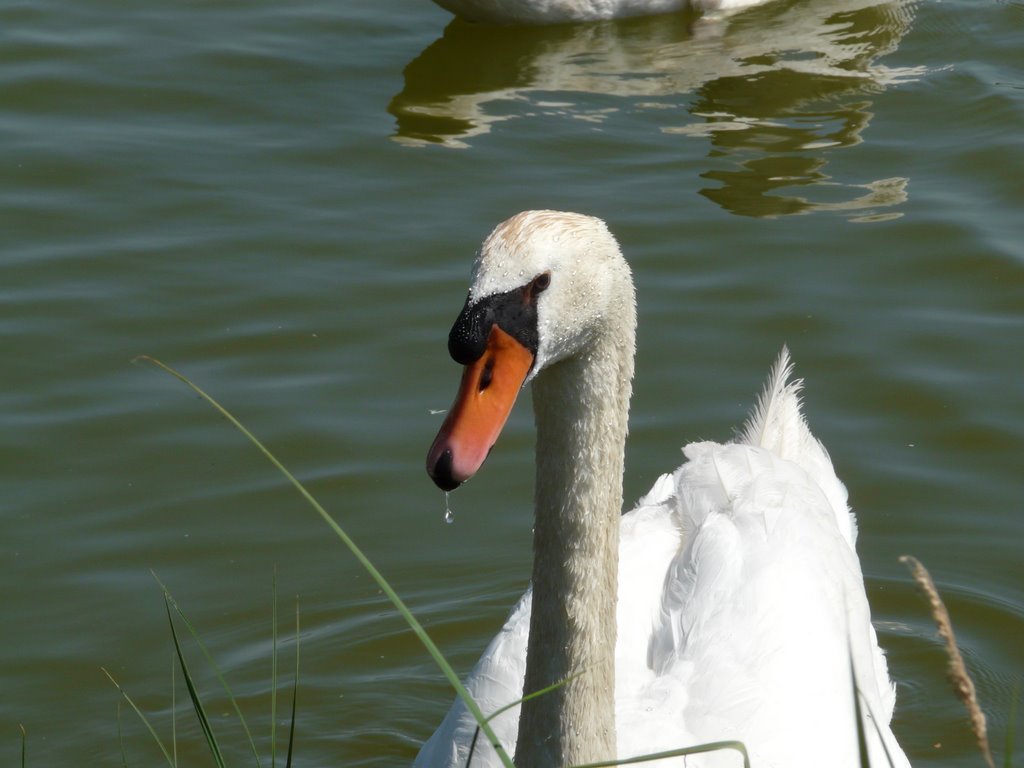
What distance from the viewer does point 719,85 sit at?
30.9 ft

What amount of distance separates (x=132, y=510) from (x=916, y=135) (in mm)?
4866

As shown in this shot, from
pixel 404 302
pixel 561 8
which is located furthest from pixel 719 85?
pixel 404 302

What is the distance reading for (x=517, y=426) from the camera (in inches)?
259

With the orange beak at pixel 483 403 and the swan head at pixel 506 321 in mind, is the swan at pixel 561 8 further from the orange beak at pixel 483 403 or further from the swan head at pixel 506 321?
the orange beak at pixel 483 403

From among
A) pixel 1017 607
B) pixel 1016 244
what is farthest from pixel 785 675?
pixel 1016 244

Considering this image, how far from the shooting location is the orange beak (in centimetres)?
322

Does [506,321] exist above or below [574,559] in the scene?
above

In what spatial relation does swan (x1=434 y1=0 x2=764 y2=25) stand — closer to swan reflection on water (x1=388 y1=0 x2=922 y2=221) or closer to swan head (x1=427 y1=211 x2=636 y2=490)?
swan reflection on water (x1=388 y1=0 x2=922 y2=221)

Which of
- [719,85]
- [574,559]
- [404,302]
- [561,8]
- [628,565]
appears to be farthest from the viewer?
[561,8]

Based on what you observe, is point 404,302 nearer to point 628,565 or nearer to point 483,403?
point 628,565

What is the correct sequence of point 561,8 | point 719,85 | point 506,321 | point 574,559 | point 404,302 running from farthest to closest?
point 561,8, point 719,85, point 404,302, point 574,559, point 506,321

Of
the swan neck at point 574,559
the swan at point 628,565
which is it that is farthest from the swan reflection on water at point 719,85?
the swan neck at point 574,559

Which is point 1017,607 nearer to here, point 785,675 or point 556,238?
point 785,675

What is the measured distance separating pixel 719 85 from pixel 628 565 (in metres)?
5.11
